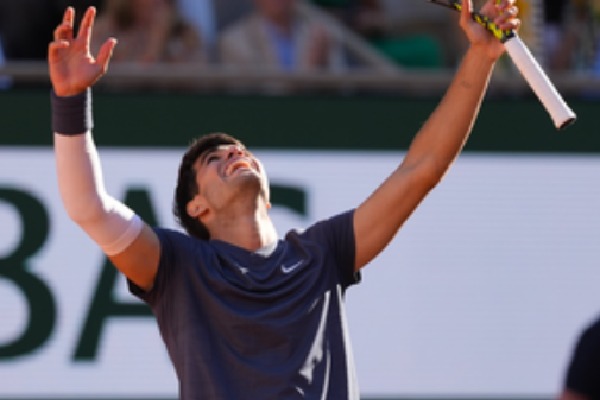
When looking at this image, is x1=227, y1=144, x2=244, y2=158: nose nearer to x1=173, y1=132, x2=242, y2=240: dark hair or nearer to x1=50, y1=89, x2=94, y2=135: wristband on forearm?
x1=173, y1=132, x2=242, y2=240: dark hair

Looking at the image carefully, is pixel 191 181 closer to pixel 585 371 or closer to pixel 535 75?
pixel 535 75

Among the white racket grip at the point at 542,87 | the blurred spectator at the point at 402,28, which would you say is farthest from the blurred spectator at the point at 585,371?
the blurred spectator at the point at 402,28

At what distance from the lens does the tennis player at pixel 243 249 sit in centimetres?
400

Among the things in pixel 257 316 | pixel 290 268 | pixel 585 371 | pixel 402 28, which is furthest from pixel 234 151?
pixel 402 28

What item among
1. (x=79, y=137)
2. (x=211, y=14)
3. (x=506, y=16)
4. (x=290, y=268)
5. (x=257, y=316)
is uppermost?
(x=506, y=16)

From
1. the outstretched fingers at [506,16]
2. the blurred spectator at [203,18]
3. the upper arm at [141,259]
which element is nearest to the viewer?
the upper arm at [141,259]

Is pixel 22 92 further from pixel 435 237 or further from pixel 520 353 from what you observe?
pixel 520 353

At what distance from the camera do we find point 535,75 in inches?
161

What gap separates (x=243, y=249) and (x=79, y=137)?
2.03ft

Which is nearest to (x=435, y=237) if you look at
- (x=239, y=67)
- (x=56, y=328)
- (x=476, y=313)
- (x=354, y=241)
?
(x=476, y=313)

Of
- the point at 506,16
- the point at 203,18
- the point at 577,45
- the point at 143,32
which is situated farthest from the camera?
the point at 577,45

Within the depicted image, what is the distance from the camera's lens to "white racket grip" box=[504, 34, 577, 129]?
395cm

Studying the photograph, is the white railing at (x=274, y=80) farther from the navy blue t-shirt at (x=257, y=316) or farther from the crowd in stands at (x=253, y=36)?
the navy blue t-shirt at (x=257, y=316)

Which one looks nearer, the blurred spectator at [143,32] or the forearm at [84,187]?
the forearm at [84,187]
